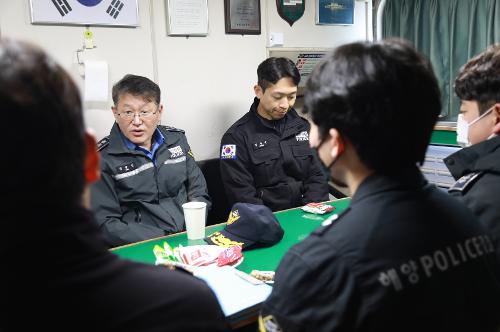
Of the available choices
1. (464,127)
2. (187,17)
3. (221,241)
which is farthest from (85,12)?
(464,127)

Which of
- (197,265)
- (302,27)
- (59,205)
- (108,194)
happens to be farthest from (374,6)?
(59,205)

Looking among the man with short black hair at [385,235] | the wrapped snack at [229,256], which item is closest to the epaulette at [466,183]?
the man with short black hair at [385,235]

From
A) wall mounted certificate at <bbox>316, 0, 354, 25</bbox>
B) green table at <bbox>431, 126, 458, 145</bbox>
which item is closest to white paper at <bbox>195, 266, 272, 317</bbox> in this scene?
green table at <bbox>431, 126, 458, 145</bbox>

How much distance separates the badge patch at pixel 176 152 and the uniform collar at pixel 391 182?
5.32 feet

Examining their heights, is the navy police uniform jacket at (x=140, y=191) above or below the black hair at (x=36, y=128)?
below

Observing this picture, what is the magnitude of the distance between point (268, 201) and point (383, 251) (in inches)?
75.7

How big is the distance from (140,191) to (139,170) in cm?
11

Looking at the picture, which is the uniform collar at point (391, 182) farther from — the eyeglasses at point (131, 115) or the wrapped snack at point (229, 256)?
the eyeglasses at point (131, 115)

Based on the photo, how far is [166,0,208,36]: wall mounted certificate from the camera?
2.89 metres

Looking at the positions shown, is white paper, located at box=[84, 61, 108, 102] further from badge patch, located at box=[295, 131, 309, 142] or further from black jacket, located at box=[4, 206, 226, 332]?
black jacket, located at box=[4, 206, 226, 332]

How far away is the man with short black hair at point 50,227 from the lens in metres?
0.55

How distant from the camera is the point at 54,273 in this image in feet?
1.88

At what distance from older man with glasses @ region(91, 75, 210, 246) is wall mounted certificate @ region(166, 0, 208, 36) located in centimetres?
76

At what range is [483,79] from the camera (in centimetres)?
145
